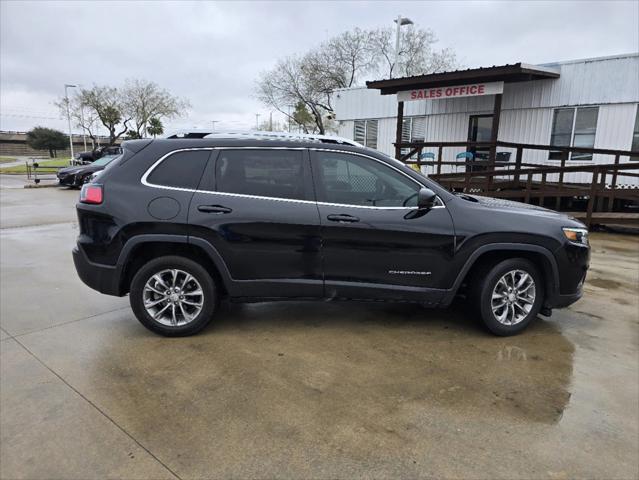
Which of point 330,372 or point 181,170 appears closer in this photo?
point 330,372

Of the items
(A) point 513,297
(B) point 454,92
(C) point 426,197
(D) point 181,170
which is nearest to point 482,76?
(B) point 454,92

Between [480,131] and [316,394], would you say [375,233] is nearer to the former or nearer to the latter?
[316,394]

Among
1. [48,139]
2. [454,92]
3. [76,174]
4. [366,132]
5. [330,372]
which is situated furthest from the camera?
[48,139]

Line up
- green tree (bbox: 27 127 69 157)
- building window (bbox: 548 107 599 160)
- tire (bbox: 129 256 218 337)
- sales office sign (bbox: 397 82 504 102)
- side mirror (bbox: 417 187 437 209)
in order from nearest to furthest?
side mirror (bbox: 417 187 437 209) < tire (bbox: 129 256 218 337) < building window (bbox: 548 107 599 160) < sales office sign (bbox: 397 82 504 102) < green tree (bbox: 27 127 69 157)

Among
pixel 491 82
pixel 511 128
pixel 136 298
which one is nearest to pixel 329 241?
pixel 136 298

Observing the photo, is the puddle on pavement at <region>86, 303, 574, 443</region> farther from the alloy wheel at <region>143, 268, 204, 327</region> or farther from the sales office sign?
the sales office sign

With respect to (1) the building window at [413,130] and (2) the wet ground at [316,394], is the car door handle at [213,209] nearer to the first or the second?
(2) the wet ground at [316,394]

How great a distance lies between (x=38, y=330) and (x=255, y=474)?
297 cm

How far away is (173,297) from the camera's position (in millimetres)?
4035

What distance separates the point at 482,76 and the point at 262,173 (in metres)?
10.4

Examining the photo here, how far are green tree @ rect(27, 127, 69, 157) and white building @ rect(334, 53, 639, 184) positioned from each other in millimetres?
63687

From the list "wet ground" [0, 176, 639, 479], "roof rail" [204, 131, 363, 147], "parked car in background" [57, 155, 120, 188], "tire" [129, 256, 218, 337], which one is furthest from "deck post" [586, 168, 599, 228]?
"parked car in background" [57, 155, 120, 188]

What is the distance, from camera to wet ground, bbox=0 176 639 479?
2.53m

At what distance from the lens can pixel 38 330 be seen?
4.25 metres
